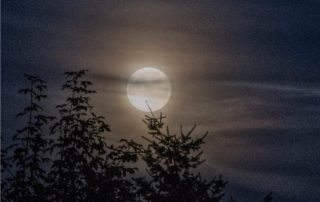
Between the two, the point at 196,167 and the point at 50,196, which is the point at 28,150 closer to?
the point at 50,196

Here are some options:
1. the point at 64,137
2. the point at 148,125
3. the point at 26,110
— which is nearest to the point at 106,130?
the point at 64,137

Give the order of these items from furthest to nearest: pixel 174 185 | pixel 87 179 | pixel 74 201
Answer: pixel 74 201
pixel 87 179
pixel 174 185

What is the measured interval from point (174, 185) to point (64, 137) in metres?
8.92

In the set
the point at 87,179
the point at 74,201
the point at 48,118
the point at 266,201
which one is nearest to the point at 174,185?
the point at 266,201

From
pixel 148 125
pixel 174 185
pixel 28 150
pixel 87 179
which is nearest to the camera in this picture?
pixel 174 185

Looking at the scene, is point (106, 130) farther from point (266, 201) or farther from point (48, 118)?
point (266, 201)

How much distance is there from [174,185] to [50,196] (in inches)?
346

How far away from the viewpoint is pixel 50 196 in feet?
67.7

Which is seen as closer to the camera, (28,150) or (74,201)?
(74,201)

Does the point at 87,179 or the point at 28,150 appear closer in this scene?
the point at 87,179

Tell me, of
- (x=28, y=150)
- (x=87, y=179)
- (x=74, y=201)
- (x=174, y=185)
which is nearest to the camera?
(x=174, y=185)

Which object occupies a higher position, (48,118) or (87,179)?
(48,118)

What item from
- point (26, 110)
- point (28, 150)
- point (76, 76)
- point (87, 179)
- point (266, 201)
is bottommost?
point (266, 201)

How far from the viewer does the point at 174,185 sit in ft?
43.0
